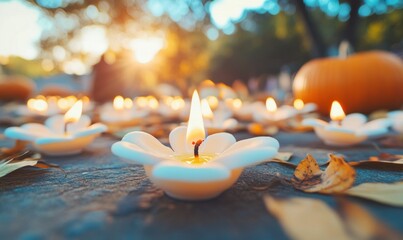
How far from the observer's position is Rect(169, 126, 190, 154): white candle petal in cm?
84

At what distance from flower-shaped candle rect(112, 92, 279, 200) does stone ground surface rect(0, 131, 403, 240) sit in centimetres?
4

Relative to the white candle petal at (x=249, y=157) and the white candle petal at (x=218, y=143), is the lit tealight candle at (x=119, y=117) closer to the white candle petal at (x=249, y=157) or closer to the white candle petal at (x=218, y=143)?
the white candle petal at (x=218, y=143)

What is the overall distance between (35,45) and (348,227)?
1334 centimetres

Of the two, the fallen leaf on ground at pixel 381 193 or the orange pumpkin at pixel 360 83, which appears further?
the orange pumpkin at pixel 360 83

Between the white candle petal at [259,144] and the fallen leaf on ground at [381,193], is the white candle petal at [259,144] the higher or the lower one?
the higher one

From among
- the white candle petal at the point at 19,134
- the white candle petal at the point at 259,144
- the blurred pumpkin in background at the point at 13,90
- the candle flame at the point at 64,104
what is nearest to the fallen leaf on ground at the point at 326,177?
the white candle petal at the point at 259,144

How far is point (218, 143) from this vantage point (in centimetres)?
84

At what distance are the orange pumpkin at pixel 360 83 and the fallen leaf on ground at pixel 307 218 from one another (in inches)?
97.2

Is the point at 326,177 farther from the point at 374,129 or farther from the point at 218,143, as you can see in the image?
the point at 374,129

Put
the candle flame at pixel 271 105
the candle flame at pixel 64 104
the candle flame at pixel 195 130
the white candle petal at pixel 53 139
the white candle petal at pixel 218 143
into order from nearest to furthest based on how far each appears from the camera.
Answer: the candle flame at pixel 195 130, the white candle petal at pixel 218 143, the white candle petal at pixel 53 139, the candle flame at pixel 271 105, the candle flame at pixel 64 104

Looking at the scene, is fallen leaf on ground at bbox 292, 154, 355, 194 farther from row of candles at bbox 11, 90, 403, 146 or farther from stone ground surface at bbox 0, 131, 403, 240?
row of candles at bbox 11, 90, 403, 146

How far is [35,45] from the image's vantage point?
1170 cm

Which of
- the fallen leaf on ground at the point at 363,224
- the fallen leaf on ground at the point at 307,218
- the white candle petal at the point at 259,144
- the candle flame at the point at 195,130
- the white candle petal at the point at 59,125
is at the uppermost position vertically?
the white candle petal at the point at 59,125

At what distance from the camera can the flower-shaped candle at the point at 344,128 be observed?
4.04 ft
